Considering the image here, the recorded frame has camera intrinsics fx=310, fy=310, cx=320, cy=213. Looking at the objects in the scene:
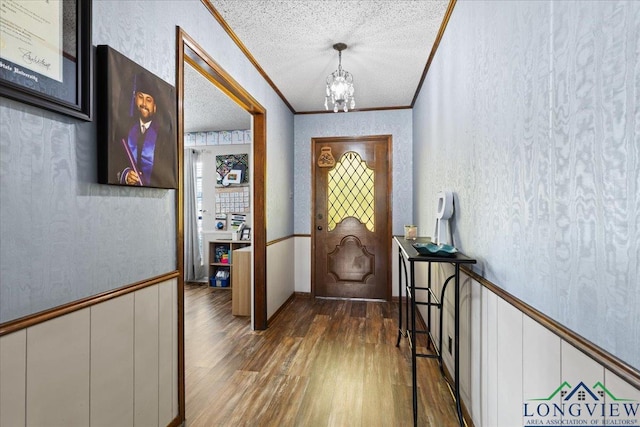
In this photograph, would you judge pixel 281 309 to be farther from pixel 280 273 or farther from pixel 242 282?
pixel 242 282

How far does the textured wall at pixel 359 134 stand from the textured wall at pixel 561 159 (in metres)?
2.41

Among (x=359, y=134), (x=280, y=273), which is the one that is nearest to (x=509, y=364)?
(x=280, y=273)

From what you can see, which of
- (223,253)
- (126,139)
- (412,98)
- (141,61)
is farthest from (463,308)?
(223,253)

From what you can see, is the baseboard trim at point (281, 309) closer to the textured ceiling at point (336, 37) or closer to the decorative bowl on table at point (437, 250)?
the decorative bowl on table at point (437, 250)

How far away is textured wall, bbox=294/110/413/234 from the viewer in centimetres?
414

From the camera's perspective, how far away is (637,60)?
64cm

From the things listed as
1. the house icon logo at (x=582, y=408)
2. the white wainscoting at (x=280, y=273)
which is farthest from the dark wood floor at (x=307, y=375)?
the house icon logo at (x=582, y=408)

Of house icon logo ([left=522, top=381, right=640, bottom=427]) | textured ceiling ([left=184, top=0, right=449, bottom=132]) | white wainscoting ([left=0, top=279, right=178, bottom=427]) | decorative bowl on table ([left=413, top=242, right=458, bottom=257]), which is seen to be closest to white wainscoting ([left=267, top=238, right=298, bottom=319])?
white wainscoting ([left=0, top=279, right=178, bottom=427])

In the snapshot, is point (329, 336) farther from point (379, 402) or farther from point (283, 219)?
point (283, 219)

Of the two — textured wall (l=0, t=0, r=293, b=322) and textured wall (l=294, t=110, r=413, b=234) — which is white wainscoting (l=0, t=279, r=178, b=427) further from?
textured wall (l=294, t=110, r=413, b=234)

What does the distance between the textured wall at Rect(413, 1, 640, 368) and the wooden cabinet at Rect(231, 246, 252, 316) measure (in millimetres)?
2534

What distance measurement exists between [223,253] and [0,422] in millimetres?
4227
